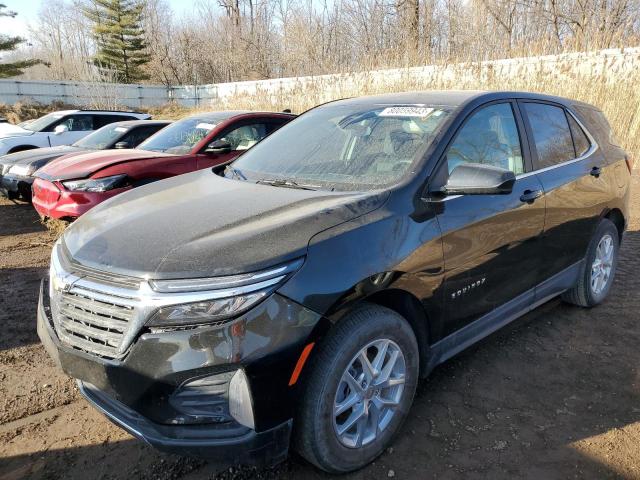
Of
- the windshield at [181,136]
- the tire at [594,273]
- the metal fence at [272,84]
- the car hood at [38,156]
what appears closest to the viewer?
the tire at [594,273]

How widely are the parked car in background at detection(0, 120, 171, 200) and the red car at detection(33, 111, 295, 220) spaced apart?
1326 mm

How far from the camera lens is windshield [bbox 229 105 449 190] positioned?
2.76 meters

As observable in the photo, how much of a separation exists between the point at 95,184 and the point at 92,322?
12.6 feet

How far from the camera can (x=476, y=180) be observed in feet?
8.23

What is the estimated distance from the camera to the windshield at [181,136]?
645cm

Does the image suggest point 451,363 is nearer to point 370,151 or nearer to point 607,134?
point 370,151

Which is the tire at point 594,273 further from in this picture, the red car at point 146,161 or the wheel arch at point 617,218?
the red car at point 146,161

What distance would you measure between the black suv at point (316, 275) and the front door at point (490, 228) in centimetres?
1

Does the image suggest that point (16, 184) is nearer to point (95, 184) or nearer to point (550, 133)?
point (95, 184)

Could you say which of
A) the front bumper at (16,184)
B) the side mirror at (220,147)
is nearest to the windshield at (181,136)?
the side mirror at (220,147)

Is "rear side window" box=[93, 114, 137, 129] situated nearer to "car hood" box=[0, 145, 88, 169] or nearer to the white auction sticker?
"car hood" box=[0, 145, 88, 169]

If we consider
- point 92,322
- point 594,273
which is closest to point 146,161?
point 92,322

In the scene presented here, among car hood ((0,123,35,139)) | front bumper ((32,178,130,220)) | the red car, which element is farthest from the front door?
car hood ((0,123,35,139))

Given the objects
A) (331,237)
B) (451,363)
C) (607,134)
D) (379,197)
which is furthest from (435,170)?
(607,134)
